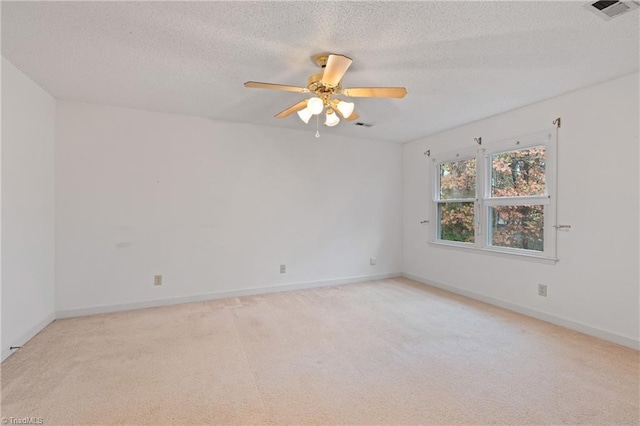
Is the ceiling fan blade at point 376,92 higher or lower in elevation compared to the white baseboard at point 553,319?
higher

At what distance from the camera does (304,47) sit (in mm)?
2189

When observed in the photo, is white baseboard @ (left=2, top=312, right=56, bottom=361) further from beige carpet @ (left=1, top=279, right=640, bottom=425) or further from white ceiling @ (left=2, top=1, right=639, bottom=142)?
white ceiling @ (left=2, top=1, right=639, bottom=142)

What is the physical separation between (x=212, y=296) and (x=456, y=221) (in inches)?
141

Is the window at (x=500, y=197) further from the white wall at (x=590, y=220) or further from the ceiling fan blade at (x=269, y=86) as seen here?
the ceiling fan blade at (x=269, y=86)

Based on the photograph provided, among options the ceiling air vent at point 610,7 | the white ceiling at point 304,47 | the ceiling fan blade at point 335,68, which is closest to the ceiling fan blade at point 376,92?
the ceiling fan blade at point 335,68

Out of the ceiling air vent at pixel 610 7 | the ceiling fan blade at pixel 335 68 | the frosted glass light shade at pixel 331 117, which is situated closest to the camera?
the ceiling air vent at pixel 610 7

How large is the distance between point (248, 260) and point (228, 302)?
24.2 inches

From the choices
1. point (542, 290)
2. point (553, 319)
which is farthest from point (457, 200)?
point (553, 319)

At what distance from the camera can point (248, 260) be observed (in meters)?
4.22

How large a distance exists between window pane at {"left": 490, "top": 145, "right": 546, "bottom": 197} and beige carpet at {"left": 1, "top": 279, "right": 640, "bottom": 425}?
4.73ft

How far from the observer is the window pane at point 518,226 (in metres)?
3.40

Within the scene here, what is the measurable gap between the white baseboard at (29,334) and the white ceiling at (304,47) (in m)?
2.29

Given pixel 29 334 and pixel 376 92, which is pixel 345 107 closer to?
pixel 376 92

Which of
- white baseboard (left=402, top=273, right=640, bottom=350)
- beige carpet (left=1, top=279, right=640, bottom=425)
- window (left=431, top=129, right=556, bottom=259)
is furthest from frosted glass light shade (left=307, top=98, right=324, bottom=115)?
white baseboard (left=402, top=273, right=640, bottom=350)
